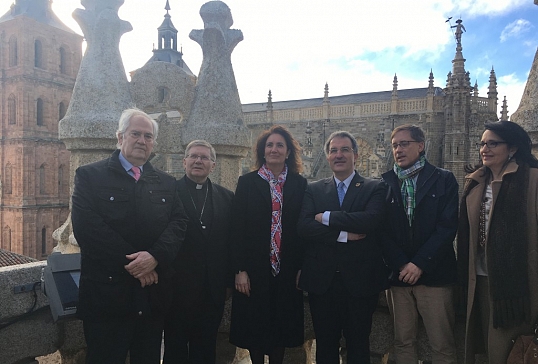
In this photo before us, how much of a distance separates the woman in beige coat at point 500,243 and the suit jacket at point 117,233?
1609 mm

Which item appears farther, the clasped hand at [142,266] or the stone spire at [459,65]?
the stone spire at [459,65]

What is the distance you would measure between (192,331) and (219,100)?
211cm

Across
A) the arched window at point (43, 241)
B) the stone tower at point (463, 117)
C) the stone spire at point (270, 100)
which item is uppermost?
the stone spire at point (270, 100)

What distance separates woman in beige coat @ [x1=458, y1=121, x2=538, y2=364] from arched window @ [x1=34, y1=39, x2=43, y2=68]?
34.1 metres

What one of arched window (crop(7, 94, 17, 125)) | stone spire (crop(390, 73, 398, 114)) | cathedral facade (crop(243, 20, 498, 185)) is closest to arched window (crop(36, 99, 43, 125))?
arched window (crop(7, 94, 17, 125))

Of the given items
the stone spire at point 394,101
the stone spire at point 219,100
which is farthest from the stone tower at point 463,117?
the stone spire at point 219,100

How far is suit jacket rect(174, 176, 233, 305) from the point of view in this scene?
2.39 meters

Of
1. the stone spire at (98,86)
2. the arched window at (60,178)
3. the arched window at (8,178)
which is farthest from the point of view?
the arched window at (60,178)

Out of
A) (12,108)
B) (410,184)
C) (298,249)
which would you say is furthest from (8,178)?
(410,184)

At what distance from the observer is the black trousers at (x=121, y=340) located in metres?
2.04

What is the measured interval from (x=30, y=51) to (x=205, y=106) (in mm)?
31210

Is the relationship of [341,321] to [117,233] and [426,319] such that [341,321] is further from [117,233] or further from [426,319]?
[117,233]

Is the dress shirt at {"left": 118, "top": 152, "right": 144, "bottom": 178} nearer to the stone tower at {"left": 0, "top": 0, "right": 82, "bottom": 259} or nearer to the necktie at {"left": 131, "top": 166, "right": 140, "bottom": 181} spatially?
the necktie at {"left": 131, "top": 166, "right": 140, "bottom": 181}

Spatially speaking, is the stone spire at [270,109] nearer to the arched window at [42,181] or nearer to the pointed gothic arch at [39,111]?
the pointed gothic arch at [39,111]
